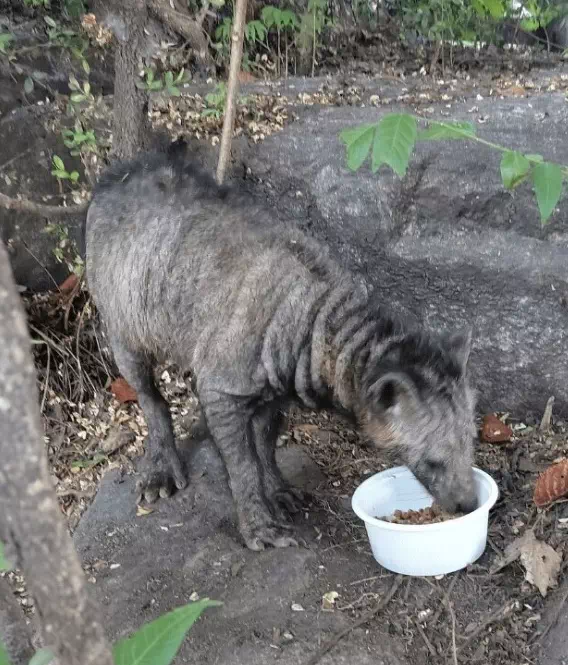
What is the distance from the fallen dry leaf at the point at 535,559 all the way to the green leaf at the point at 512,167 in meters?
1.62

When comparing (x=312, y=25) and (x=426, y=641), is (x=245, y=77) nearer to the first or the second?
(x=312, y=25)

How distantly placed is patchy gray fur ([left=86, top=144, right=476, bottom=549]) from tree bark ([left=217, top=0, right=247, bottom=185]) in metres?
0.43

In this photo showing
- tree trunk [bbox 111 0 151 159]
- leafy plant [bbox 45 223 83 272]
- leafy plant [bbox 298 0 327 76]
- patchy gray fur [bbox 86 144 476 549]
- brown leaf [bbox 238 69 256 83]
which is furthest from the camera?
leafy plant [bbox 298 0 327 76]

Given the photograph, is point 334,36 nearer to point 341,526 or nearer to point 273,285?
point 273,285

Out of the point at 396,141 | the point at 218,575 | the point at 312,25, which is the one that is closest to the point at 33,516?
the point at 396,141

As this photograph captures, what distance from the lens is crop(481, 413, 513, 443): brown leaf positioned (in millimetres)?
4508

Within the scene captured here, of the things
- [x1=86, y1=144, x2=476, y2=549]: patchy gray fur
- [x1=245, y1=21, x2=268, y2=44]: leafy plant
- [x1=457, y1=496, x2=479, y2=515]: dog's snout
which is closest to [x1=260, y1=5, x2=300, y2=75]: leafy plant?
[x1=245, y1=21, x2=268, y2=44]: leafy plant

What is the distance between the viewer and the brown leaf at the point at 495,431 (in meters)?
4.51

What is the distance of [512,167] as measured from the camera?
2902 mm

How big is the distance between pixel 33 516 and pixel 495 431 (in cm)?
373

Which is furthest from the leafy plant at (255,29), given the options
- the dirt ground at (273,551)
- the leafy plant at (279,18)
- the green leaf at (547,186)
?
the green leaf at (547,186)

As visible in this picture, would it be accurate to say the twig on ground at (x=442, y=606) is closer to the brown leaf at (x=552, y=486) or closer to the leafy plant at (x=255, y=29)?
the brown leaf at (x=552, y=486)

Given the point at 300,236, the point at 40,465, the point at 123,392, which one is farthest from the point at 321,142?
the point at 40,465

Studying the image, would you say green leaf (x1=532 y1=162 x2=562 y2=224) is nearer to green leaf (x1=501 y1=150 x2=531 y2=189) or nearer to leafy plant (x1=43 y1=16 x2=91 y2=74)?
green leaf (x1=501 y1=150 x2=531 y2=189)
